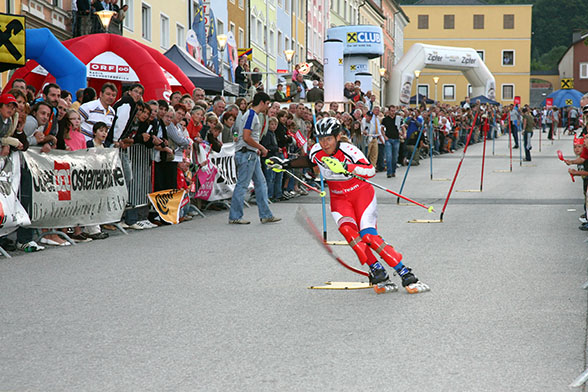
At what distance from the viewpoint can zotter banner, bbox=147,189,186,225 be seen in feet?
48.1

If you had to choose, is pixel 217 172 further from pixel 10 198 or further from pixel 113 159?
pixel 10 198

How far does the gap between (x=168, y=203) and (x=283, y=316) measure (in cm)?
790

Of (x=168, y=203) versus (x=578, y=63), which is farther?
(x=578, y=63)

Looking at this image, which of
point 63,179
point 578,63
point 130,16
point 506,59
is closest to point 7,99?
point 63,179

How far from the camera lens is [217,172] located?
1702 cm

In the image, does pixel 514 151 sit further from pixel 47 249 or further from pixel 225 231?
A: pixel 47 249

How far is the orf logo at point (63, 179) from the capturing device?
1211cm

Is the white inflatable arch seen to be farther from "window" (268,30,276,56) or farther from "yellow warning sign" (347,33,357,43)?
"window" (268,30,276,56)

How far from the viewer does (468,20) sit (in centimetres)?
10688

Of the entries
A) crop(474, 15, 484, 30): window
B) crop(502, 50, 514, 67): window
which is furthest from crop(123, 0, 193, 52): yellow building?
crop(502, 50, 514, 67): window

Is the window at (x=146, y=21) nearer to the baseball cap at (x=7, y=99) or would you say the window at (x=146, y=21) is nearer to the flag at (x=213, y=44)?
the flag at (x=213, y=44)

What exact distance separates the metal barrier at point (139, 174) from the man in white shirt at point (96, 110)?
0.67m

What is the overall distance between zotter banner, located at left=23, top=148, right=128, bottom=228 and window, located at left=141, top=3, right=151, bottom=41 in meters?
20.8

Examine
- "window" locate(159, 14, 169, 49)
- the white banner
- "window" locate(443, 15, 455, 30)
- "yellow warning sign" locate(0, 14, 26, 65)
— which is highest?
"window" locate(443, 15, 455, 30)
